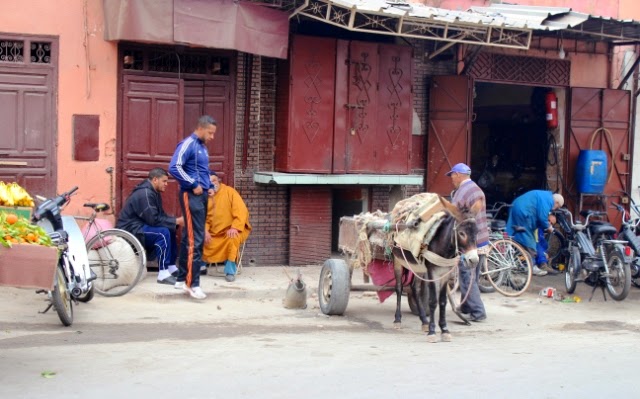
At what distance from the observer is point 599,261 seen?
11867 mm

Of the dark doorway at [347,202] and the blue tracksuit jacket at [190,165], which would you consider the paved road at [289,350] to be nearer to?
the blue tracksuit jacket at [190,165]

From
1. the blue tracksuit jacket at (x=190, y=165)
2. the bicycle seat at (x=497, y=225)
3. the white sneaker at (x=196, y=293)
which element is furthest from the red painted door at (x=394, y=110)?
the white sneaker at (x=196, y=293)

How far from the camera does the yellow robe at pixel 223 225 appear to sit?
38.0 feet

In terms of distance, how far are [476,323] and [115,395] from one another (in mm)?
5019

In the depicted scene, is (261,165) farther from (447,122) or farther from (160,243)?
(447,122)

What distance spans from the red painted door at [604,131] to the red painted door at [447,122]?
2204 mm

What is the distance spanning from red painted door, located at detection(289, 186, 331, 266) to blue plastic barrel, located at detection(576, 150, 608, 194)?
4732 mm

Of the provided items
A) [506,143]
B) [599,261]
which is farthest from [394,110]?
[506,143]

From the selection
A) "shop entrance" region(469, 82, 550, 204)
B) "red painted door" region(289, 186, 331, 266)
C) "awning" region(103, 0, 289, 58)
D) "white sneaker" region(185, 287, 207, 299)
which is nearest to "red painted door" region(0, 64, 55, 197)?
"awning" region(103, 0, 289, 58)

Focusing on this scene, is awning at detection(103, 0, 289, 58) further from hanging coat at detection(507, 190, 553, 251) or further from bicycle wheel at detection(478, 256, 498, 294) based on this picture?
hanging coat at detection(507, 190, 553, 251)

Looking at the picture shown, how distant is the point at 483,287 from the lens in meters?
12.1

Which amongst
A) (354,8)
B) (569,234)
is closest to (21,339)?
(354,8)

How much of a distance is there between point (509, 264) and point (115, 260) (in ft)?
17.6

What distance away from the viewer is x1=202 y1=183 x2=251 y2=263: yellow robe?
11.6 metres
